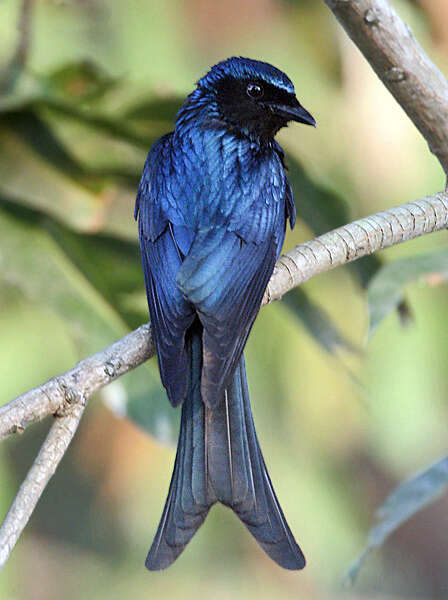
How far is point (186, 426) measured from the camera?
199 cm

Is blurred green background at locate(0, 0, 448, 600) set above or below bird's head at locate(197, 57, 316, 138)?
below

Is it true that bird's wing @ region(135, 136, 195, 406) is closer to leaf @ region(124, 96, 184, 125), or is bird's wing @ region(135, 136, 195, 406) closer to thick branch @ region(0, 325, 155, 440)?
thick branch @ region(0, 325, 155, 440)

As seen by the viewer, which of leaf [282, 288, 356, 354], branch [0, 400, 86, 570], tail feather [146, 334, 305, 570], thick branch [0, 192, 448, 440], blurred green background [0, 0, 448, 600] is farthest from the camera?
blurred green background [0, 0, 448, 600]

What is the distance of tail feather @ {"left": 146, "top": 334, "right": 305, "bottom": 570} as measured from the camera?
6.00 ft

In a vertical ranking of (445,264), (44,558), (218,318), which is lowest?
(44,558)

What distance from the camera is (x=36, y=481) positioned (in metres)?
1.57

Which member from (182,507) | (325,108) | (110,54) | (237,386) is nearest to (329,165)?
(325,108)

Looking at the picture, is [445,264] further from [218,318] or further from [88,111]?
[88,111]

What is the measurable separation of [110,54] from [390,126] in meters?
1.26

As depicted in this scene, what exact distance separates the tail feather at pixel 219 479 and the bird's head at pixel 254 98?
68 cm

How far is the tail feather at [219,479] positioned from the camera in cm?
183

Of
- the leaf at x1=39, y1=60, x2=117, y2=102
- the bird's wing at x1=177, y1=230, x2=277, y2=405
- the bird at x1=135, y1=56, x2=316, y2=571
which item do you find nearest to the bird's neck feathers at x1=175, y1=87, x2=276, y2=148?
the bird at x1=135, y1=56, x2=316, y2=571

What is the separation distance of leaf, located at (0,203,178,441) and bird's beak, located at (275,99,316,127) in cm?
83

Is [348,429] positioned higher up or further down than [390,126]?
further down
